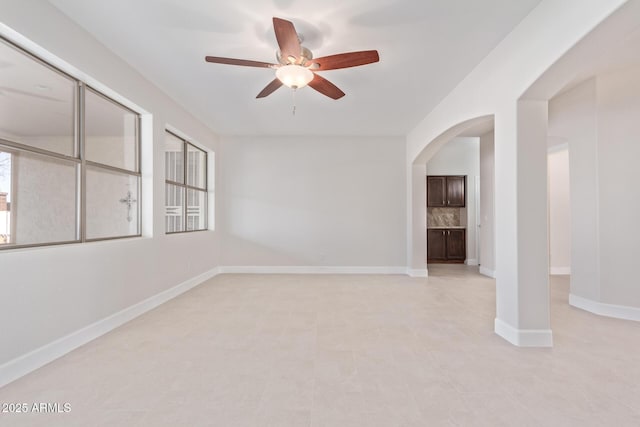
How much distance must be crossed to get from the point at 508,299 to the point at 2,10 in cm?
436

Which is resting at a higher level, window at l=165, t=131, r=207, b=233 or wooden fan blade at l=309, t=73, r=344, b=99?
wooden fan blade at l=309, t=73, r=344, b=99

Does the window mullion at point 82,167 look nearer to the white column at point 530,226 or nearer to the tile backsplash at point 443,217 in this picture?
the white column at point 530,226

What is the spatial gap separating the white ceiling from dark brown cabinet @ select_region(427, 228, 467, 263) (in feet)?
13.2

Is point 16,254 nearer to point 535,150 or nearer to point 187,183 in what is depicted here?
point 187,183

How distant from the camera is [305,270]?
6.30 m

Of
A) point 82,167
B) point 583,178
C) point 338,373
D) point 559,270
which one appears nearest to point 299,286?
point 338,373

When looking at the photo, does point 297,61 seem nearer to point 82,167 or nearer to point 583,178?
point 82,167

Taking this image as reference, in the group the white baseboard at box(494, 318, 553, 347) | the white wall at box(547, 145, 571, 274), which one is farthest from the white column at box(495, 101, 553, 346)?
the white wall at box(547, 145, 571, 274)

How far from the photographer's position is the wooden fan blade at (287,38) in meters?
2.14

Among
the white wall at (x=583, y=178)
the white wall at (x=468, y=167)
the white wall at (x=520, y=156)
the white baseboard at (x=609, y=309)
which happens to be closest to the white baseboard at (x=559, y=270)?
the white wall at (x=468, y=167)

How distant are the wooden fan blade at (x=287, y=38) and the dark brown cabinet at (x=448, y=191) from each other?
5973 mm

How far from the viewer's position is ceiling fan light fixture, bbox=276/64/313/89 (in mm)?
2684

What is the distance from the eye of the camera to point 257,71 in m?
3.46

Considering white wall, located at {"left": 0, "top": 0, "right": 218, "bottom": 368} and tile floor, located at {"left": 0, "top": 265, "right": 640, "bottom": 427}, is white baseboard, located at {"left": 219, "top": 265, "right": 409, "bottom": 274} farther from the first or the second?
tile floor, located at {"left": 0, "top": 265, "right": 640, "bottom": 427}
